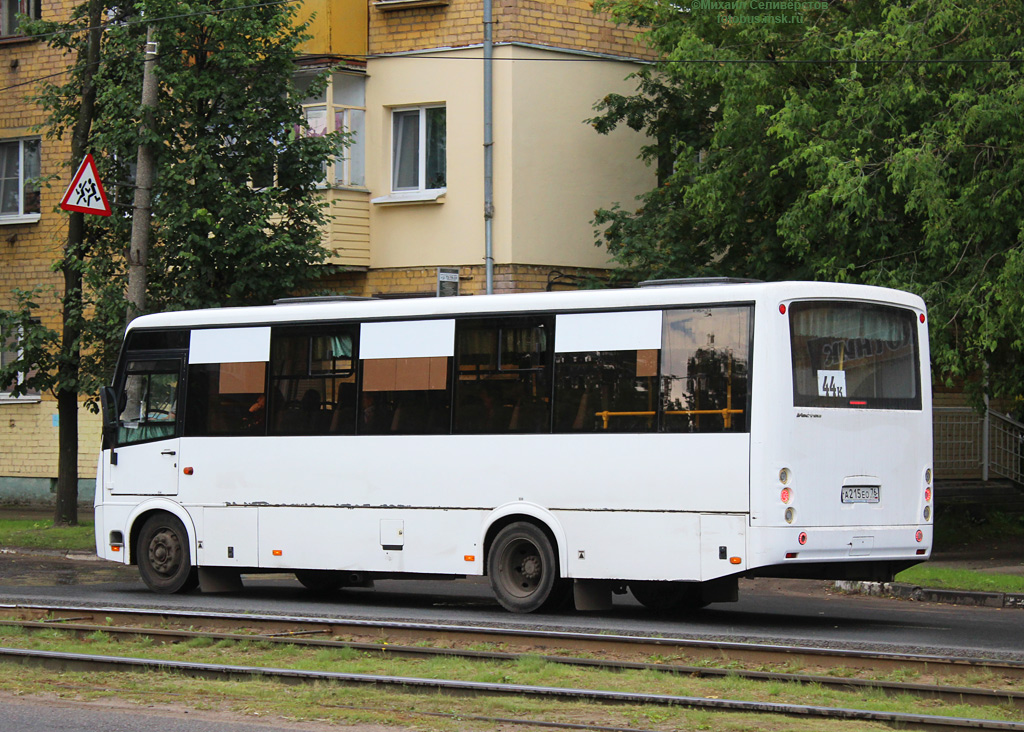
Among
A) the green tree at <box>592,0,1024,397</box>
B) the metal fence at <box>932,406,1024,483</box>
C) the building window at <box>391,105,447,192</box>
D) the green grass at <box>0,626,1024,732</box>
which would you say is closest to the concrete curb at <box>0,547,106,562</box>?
the building window at <box>391,105,447,192</box>

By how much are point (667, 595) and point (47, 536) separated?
11.9 meters

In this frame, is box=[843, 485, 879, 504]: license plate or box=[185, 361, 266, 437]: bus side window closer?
box=[843, 485, 879, 504]: license plate

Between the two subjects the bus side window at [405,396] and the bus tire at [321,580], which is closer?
the bus side window at [405,396]

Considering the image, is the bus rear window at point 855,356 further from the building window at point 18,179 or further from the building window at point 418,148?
the building window at point 18,179

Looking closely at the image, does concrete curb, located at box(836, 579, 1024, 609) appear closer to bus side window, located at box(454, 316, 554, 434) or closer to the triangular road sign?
bus side window, located at box(454, 316, 554, 434)

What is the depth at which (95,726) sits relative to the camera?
8500 millimetres

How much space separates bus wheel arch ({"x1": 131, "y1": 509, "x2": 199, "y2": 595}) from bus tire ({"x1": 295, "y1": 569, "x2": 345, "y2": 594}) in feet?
3.60

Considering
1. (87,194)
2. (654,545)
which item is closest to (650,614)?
(654,545)

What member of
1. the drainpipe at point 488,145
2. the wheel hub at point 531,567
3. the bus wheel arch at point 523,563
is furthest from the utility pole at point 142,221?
the wheel hub at point 531,567

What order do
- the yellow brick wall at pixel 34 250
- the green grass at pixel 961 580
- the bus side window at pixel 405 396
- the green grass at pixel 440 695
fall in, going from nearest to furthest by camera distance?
the green grass at pixel 440 695
the bus side window at pixel 405 396
the green grass at pixel 961 580
the yellow brick wall at pixel 34 250

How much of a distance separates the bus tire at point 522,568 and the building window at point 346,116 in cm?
1352

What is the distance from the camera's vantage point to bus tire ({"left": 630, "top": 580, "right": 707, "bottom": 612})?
14.4m

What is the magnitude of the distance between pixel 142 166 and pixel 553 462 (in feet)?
33.0

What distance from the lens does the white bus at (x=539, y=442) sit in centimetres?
1259
